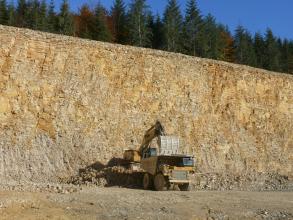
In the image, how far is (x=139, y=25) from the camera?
43.4 m

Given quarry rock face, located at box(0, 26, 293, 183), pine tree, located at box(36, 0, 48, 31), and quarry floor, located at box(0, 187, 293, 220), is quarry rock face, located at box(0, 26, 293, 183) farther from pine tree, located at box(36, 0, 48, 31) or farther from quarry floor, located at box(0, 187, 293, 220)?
pine tree, located at box(36, 0, 48, 31)

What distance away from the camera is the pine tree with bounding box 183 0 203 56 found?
45281 millimetres

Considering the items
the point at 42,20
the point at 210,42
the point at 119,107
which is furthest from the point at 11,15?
the point at 119,107

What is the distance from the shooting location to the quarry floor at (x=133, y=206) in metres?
13.3

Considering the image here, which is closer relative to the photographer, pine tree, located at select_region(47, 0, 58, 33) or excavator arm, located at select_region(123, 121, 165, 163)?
excavator arm, located at select_region(123, 121, 165, 163)

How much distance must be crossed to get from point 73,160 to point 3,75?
5289 millimetres

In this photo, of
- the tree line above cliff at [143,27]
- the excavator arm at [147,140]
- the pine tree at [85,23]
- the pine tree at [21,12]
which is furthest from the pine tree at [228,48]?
the excavator arm at [147,140]

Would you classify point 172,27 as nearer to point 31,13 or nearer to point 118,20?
point 118,20

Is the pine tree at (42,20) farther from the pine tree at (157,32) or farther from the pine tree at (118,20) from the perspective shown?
the pine tree at (157,32)

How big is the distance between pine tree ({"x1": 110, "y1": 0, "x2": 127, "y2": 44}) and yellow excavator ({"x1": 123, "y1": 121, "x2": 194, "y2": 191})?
87.6ft

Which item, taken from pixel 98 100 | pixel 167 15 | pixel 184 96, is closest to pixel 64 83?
pixel 98 100

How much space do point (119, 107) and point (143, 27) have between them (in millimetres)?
18931

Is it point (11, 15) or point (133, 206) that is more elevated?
point (11, 15)

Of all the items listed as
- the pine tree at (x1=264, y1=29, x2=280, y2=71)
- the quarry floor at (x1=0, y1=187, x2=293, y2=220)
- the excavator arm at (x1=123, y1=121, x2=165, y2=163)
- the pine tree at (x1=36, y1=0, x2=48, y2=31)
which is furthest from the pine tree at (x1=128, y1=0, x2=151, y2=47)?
the quarry floor at (x1=0, y1=187, x2=293, y2=220)
